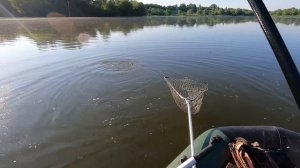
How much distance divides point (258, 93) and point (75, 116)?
18.5 feet

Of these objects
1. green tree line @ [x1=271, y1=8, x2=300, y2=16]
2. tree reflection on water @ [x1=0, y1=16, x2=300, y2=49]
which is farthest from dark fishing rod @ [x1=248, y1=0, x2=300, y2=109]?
green tree line @ [x1=271, y1=8, x2=300, y2=16]

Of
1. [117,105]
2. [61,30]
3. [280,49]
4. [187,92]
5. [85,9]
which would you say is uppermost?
[85,9]

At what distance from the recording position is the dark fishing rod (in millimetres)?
734

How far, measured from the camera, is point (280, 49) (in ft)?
2.43

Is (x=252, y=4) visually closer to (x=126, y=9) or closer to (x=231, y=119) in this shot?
(x=231, y=119)

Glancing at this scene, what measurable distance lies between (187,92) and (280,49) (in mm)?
6975

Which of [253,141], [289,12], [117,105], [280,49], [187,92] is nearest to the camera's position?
[280,49]

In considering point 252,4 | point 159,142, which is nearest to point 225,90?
point 159,142

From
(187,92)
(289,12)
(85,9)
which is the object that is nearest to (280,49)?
(187,92)

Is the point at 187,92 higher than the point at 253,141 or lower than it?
lower

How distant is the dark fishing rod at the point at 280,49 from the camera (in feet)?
2.41

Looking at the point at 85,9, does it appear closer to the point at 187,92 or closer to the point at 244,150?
the point at 187,92

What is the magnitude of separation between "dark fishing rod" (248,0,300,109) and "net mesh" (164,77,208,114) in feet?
15.4

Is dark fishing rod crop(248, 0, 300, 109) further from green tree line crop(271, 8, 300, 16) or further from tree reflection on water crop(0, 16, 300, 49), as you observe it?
green tree line crop(271, 8, 300, 16)
